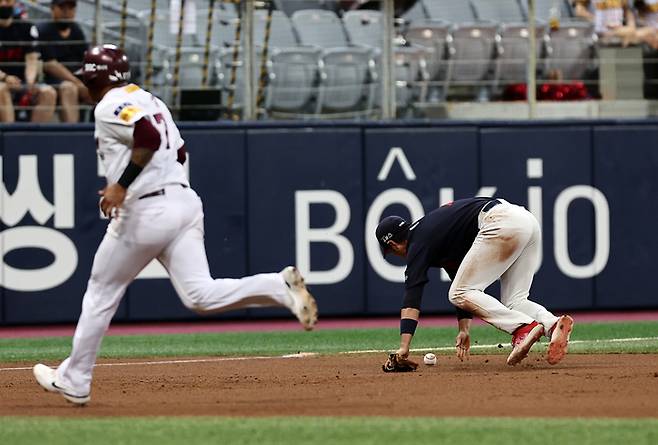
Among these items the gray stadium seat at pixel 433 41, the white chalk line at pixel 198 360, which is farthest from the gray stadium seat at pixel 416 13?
the white chalk line at pixel 198 360

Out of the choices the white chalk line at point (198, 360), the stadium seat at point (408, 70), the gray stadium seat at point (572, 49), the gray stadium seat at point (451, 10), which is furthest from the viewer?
the gray stadium seat at point (451, 10)

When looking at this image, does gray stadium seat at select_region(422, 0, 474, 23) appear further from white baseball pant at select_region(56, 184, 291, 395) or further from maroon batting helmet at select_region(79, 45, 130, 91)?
white baseball pant at select_region(56, 184, 291, 395)

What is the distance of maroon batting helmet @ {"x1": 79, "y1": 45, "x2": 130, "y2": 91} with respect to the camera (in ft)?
23.7

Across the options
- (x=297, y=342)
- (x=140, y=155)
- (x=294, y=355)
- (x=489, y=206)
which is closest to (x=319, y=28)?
(x=297, y=342)

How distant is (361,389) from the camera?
8.20 metres

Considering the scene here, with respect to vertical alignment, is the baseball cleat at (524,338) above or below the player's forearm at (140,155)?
below

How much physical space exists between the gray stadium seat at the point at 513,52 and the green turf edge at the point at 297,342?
11.2 feet

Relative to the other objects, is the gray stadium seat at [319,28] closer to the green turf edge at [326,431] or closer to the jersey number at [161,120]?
the jersey number at [161,120]

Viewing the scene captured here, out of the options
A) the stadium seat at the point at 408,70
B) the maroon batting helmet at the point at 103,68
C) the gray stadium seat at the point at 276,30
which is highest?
the gray stadium seat at the point at 276,30

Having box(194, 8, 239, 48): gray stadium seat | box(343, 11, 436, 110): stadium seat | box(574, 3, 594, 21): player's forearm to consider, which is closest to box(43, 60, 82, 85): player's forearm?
box(194, 8, 239, 48): gray stadium seat

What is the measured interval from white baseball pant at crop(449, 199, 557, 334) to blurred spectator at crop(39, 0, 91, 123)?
6.72m

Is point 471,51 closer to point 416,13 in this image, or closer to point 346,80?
point 416,13

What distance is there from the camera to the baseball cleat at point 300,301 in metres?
6.93

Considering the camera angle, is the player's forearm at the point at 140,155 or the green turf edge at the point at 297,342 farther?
the green turf edge at the point at 297,342
